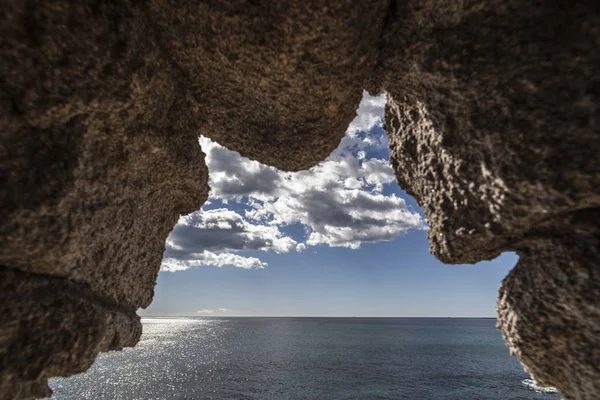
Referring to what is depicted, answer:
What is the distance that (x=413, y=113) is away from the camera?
4.92m

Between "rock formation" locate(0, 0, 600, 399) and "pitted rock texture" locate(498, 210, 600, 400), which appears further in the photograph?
"pitted rock texture" locate(498, 210, 600, 400)

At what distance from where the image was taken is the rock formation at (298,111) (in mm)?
2926

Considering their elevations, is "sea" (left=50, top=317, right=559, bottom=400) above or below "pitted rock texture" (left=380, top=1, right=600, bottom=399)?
below

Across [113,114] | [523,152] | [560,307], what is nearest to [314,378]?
[560,307]

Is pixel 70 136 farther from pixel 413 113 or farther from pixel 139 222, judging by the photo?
pixel 413 113

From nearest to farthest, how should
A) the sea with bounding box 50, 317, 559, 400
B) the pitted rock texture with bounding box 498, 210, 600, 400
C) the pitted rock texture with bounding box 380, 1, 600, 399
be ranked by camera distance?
the pitted rock texture with bounding box 380, 1, 600, 399 < the pitted rock texture with bounding box 498, 210, 600, 400 < the sea with bounding box 50, 317, 559, 400

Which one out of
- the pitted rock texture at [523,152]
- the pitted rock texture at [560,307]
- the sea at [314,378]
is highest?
the pitted rock texture at [523,152]

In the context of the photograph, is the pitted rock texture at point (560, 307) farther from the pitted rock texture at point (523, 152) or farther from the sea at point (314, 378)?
the sea at point (314, 378)

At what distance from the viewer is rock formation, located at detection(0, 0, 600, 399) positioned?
9.60 feet

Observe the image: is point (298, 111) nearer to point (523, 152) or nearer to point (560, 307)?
point (523, 152)

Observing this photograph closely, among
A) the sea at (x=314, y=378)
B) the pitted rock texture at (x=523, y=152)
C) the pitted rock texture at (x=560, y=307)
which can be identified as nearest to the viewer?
the pitted rock texture at (x=523, y=152)

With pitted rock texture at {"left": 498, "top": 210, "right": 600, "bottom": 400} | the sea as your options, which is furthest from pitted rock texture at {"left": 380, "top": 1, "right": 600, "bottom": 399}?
the sea

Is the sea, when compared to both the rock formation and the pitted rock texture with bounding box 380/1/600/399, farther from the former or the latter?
the rock formation

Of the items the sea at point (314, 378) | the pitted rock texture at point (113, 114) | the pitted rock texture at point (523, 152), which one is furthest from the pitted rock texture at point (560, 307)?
the sea at point (314, 378)
